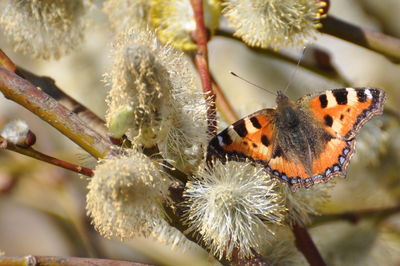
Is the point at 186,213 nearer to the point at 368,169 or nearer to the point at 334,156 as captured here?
the point at 334,156

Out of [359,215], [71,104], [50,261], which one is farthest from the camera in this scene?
[359,215]

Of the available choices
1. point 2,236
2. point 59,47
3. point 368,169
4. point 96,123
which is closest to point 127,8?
point 59,47

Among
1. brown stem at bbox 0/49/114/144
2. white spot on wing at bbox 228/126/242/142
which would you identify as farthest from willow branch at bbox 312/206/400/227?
brown stem at bbox 0/49/114/144

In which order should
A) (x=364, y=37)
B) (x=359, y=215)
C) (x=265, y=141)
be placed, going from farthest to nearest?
(x=359, y=215), (x=364, y=37), (x=265, y=141)

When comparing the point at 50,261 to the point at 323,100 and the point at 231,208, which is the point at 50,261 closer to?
the point at 231,208

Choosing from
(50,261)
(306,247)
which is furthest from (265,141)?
(50,261)

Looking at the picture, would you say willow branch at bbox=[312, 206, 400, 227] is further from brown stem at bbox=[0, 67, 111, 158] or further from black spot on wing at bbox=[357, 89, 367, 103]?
brown stem at bbox=[0, 67, 111, 158]

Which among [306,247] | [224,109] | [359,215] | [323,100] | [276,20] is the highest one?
[276,20]
